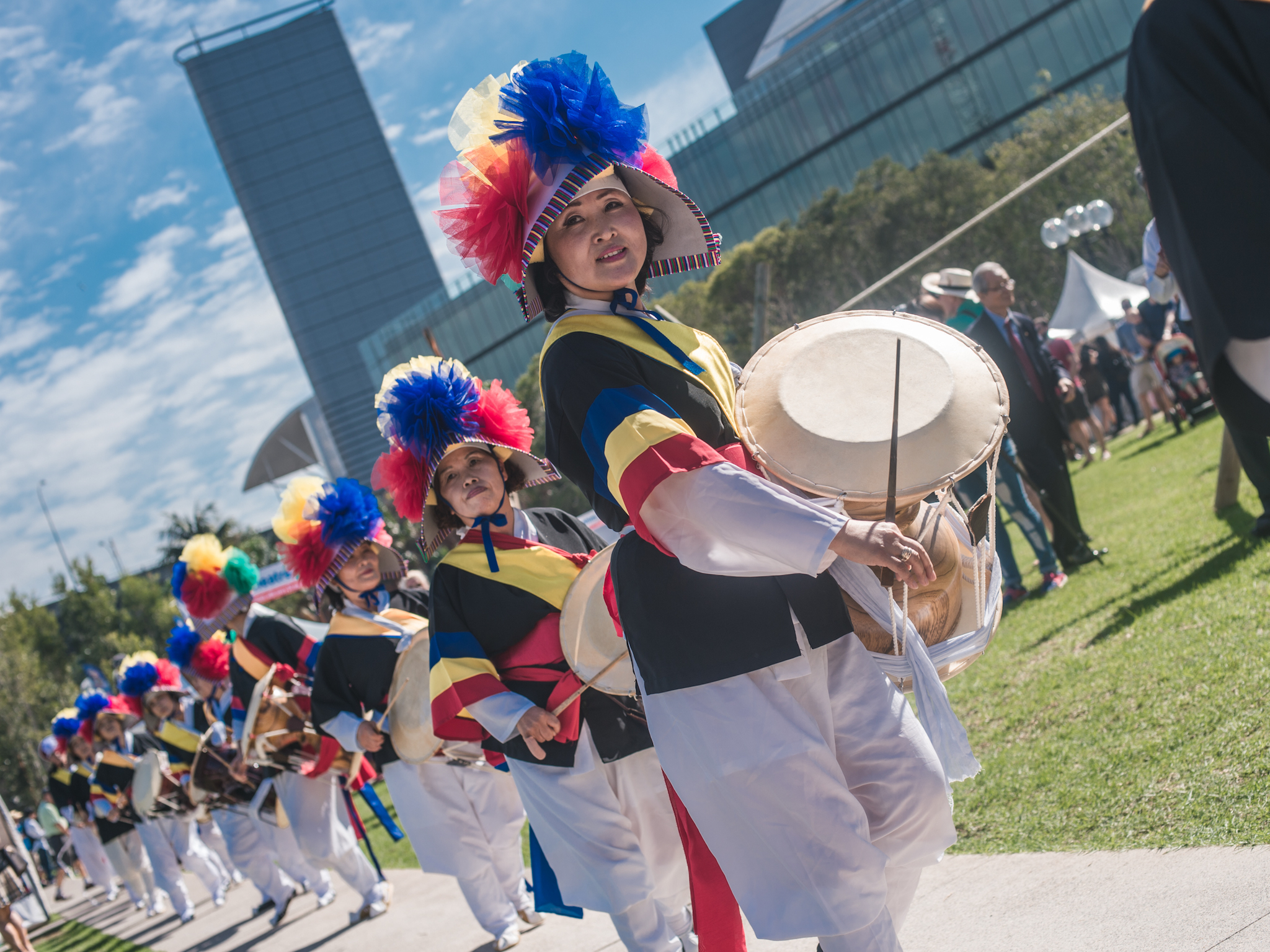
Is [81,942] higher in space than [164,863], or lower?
lower

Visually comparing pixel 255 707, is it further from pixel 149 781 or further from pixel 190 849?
pixel 190 849

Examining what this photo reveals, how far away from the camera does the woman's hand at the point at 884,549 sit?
2104 millimetres

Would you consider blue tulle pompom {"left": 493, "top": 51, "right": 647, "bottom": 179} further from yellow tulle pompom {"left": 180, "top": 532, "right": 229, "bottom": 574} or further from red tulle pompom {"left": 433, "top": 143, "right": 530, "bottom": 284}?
yellow tulle pompom {"left": 180, "top": 532, "right": 229, "bottom": 574}

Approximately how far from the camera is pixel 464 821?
18.9ft

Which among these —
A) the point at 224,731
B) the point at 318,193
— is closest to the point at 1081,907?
the point at 224,731

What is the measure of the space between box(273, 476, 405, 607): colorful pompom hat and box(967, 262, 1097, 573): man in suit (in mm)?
4144

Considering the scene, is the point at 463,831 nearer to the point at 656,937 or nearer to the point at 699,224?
the point at 656,937

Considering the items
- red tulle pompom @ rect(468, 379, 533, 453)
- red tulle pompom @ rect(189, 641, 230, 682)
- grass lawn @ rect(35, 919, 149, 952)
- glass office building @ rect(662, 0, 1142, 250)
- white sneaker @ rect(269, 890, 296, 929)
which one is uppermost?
glass office building @ rect(662, 0, 1142, 250)

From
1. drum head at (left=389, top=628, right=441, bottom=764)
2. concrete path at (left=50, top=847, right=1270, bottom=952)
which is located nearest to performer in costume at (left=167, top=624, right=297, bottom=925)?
drum head at (left=389, top=628, right=441, bottom=764)

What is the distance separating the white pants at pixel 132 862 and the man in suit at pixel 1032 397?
11469 millimetres

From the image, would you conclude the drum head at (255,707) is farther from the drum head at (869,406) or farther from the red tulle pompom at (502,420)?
the drum head at (869,406)

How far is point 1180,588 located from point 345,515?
14.6 ft

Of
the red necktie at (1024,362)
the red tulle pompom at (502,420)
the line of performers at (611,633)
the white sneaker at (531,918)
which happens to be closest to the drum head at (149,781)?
the line of performers at (611,633)

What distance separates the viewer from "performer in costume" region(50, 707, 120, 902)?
15617mm
